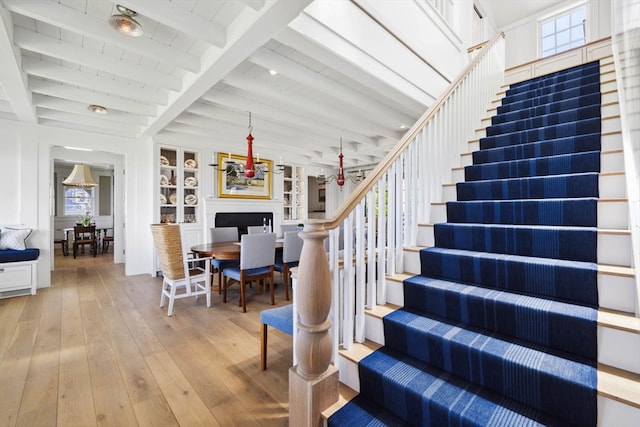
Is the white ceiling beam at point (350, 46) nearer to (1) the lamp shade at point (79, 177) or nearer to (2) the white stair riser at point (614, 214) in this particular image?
(2) the white stair riser at point (614, 214)

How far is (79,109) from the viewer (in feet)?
13.0

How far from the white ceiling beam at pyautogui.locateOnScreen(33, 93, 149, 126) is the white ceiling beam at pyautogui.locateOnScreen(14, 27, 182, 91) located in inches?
62.9

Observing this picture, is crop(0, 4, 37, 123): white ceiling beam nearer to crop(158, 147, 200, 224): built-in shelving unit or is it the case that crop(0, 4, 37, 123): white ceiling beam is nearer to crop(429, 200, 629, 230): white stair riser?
crop(158, 147, 200, 224): built-in shelving unit

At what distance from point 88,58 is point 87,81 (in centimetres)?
61

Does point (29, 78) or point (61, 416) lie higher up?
point (29, 78)

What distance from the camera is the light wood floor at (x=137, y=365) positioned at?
64.2 inches

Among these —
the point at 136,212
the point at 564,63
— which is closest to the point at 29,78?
the point at 136,212

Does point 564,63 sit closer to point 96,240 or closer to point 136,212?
point 136,212

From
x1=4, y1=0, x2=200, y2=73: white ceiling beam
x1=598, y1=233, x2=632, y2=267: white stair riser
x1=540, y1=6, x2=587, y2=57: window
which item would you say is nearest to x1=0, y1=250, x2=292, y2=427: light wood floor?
x1=598, y1=233, x2=632, y2=267: white stair riser

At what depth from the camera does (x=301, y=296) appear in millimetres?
1302

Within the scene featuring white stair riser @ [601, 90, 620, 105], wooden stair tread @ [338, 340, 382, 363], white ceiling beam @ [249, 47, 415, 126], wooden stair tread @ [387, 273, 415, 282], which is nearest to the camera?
wooden stair tread @ [338, 340, 382, 363]

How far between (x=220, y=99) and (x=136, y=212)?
9.58ft

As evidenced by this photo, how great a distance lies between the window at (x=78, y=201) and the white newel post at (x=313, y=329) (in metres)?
9.79

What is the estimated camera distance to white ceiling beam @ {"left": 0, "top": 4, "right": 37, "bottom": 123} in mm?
2075
